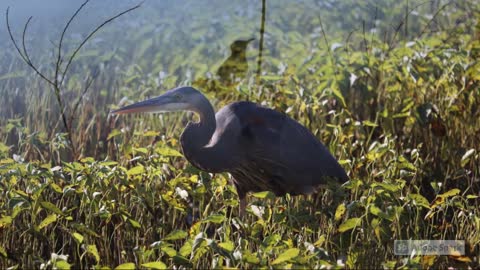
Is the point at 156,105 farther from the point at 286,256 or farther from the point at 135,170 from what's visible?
the point at 286,256

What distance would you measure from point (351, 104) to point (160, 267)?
7.08ft

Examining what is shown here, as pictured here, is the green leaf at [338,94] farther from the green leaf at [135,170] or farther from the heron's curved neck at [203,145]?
the green leaf at [135,170]

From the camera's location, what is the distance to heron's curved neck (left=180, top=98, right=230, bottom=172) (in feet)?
A: 11.4

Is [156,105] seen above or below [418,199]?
above

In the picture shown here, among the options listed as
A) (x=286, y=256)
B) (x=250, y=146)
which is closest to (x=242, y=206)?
(x=250, y=146)

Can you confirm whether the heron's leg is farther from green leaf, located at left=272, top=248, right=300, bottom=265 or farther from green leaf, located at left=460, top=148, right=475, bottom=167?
green leaf, located at left=272, top=248, right=300, bottom=265

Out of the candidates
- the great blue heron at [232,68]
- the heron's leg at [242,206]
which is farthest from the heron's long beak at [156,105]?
the great blue heron at [232,68]

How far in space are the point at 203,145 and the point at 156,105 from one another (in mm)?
214

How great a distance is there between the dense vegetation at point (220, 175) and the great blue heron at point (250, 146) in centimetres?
8

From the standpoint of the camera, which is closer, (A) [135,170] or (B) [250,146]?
(A) [135,170]

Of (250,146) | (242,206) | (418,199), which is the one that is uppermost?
(250,146)

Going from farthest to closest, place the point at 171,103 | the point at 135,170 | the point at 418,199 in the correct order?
the point at 171,103
the point at 135,170
the point at 418,199

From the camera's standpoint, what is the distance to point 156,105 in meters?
3.46

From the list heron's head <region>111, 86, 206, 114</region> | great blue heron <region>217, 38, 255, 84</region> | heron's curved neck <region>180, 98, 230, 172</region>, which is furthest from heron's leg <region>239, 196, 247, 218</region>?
great blue heron <region>217, 38, 255, 84</region>
